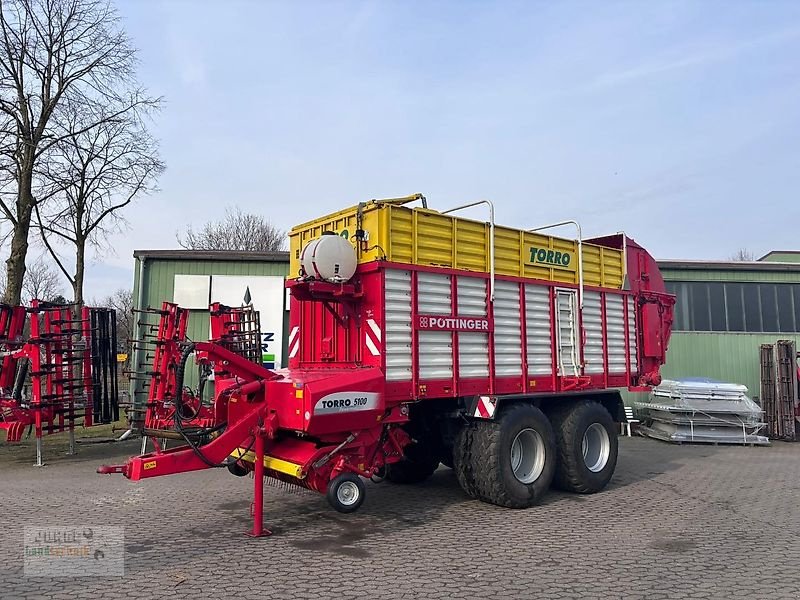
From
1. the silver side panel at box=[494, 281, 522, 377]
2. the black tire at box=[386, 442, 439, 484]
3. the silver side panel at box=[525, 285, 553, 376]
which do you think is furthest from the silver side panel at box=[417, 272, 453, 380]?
the black tire at box=[386, 442, 439, 484]

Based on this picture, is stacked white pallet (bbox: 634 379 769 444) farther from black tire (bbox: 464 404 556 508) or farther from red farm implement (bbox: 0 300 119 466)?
red farm implement (bbox: 0 300 119 466)

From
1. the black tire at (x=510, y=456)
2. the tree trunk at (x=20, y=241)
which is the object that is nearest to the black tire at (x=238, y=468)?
the black tire at (x=510, y=456)

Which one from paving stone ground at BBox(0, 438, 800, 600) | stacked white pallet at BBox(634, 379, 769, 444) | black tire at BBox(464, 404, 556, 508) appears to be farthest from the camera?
stacked white pallet at BBox(634, 379, 769, 444)

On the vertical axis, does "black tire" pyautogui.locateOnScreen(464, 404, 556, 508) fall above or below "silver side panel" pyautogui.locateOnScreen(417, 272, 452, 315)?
below

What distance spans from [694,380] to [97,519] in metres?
13.7

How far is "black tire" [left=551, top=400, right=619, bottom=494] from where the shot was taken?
27.2ft

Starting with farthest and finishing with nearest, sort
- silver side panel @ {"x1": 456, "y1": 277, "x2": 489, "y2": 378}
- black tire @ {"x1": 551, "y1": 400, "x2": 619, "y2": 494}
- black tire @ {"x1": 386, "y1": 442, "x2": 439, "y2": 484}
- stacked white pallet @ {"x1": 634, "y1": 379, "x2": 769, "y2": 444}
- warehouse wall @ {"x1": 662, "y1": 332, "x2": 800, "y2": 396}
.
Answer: warehouse wall @ {"x1": 662, "y1": 332, "x2": 800, "y2": 396} < stacked white pallet @ {"x1": 634, "y1": 379, "x2": 769, "y2": 444} < black tire @ {"x1": 386, "y1": 442, "x2": 439, "y2": 484} < black tire @ {"x1": 551, "y1": 400, "x2": 619, "y2": 494} < silver side panel @ {"x1": 456, "y1": 277, "x2": 489, "y2": 378}

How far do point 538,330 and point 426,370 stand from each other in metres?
2.03

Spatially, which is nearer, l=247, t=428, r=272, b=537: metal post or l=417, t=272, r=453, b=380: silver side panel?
l=247, t=428, r=272, b=537: metal post

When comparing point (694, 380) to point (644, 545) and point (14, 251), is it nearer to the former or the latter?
point (644, 545)

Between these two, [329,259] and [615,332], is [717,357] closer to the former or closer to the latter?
[615,332]

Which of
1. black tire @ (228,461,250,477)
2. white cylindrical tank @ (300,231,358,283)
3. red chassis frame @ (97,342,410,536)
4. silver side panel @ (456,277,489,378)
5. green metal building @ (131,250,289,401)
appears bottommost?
black tire @ (228,461,250,477)

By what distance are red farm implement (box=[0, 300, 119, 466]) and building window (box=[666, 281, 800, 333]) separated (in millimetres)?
14483

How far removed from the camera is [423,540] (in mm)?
6238
